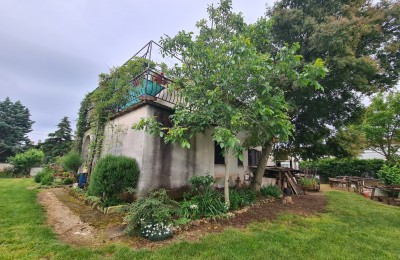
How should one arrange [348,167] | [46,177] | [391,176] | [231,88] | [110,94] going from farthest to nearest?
[348,167] < [46,177] < [391,176] < [110,94] < [231,88]

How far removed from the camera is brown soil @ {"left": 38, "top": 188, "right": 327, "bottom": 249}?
3.62 meters

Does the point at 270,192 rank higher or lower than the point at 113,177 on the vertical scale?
lower

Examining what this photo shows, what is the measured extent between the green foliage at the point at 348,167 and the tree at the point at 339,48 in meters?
10.7

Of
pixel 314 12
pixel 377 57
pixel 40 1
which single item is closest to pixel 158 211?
pixel 40 1

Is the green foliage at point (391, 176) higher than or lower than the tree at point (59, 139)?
lower

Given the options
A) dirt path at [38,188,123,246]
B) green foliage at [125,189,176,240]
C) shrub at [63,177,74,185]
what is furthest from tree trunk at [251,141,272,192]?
shrub at [63,177,74,185]

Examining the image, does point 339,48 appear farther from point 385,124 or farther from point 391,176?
point 385,124

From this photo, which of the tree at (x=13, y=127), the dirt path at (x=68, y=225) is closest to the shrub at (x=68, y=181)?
the dirt path at (x=68, y=225)

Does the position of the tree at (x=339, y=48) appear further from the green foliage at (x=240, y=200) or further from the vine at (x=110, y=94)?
the vine at (x=110, y=94)

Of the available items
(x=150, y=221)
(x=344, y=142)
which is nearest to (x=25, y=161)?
(x=150, y=221)

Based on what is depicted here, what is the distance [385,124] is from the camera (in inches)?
659

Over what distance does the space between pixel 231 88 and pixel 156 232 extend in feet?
12.5

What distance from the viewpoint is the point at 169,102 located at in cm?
714

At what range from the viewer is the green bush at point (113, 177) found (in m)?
5.42
